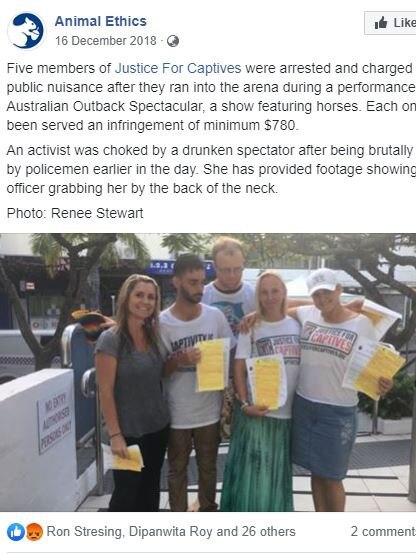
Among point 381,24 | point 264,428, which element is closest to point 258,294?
point 264,428

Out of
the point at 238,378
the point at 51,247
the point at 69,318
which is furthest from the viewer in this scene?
the point at 69,318

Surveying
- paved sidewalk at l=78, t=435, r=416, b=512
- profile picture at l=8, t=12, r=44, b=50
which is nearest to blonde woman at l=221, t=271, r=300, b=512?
paved sidewalk at l=78, t=435, r=416, b=512

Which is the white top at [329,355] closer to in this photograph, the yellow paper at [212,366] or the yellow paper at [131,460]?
the yellow paper at [212,366]

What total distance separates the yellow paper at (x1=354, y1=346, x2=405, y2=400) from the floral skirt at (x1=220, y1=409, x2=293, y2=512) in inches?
12.9

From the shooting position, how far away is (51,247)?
4.09ft

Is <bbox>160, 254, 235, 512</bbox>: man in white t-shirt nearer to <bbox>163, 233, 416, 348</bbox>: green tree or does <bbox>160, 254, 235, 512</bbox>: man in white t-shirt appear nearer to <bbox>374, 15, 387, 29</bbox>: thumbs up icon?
<bbox>163, 233, 416, 348</bbox>: green tree

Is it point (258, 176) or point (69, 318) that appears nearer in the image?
point (258, 176)

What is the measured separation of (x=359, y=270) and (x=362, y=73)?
752mm

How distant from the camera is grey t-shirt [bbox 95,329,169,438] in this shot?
1.26 m

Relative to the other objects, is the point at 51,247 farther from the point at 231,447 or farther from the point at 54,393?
the point at 231,447

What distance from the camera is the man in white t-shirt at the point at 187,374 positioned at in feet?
4.36

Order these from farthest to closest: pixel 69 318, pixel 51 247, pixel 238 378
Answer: pixel 69 318
pixel 238 378
pixel 51 247
